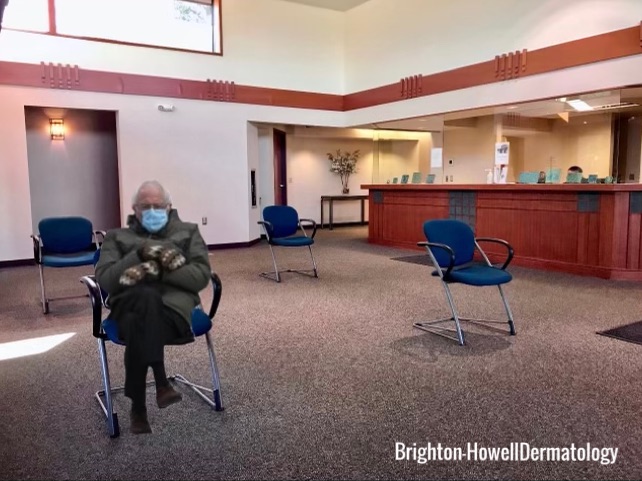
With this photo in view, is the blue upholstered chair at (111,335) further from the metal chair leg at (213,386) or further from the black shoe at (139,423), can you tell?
the black shoe at (139,423)

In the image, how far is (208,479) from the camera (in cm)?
195

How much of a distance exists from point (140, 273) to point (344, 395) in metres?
1.27

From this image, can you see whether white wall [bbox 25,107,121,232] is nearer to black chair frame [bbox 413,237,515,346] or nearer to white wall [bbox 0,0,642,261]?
white wall [bbox 0,0,642,261]

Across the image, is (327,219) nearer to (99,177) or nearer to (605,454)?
(99,177)

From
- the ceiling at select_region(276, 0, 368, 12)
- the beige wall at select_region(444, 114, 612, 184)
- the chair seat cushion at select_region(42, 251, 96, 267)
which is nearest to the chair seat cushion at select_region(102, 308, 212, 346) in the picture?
the chair seat cushion at select_region(42, 251, 96, 267)

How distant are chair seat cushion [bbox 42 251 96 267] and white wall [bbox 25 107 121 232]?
10.7 ft

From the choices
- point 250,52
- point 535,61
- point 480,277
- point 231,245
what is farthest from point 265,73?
point 480,277

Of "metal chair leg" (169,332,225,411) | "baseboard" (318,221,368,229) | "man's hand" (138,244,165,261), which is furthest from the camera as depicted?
"baseboard" (318,221,368,229)

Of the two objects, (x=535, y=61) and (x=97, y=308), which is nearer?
(x=97, y=308)

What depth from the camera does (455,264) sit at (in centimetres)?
395

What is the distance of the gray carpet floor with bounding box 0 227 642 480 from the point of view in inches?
81.1

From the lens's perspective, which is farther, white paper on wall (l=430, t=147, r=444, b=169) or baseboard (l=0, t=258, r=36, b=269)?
white paper on wall (l=430, t=147, r=444, b=169)

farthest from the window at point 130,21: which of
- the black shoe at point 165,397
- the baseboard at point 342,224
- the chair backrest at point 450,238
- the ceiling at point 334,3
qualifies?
the black shoe at point 165,397

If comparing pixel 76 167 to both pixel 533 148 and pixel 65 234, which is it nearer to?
pixel 65 234
